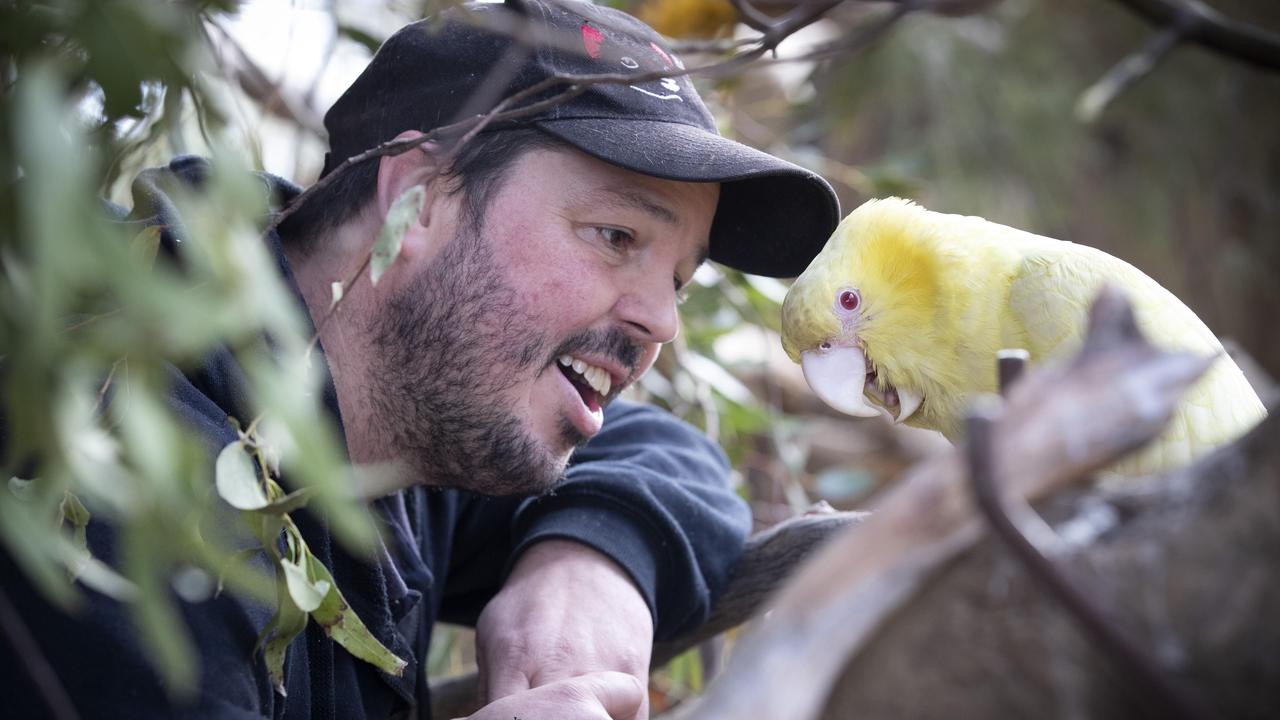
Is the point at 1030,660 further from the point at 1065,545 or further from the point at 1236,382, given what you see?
the point at 1236,382

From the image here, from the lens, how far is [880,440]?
509cm

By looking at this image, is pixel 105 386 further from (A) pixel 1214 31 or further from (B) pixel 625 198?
(A) pixel 1214 31

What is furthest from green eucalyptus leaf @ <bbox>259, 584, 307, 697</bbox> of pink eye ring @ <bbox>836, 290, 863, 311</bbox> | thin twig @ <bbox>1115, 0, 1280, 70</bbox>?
thin twig @ <bbox>1115, 0, 1280, 70</bbox>

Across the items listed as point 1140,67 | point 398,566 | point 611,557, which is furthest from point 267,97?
point 1140,67

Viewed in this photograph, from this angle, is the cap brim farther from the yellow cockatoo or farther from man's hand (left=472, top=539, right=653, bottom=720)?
man's hand (left=472, top=539, right=653, bottom=720)

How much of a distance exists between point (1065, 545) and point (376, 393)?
101 centimetres

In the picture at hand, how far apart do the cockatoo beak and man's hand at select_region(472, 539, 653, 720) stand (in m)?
0.51

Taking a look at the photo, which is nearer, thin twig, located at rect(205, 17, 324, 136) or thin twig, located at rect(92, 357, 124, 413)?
thin twig, located at rect(92, 357, 124, 413)

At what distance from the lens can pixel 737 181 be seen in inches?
57.8

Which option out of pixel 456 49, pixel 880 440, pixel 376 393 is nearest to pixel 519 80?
pixel 456 49

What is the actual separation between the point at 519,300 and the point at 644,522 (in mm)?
A: 408

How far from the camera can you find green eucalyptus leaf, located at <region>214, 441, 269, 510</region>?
737 millimetres

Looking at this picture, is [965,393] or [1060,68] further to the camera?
[1060,68]

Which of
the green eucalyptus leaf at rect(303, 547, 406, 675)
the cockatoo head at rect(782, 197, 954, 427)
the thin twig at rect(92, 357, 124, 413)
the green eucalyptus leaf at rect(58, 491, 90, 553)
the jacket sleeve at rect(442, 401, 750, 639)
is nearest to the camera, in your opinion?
the thin twig at rect(92, 357, 124, 413)
